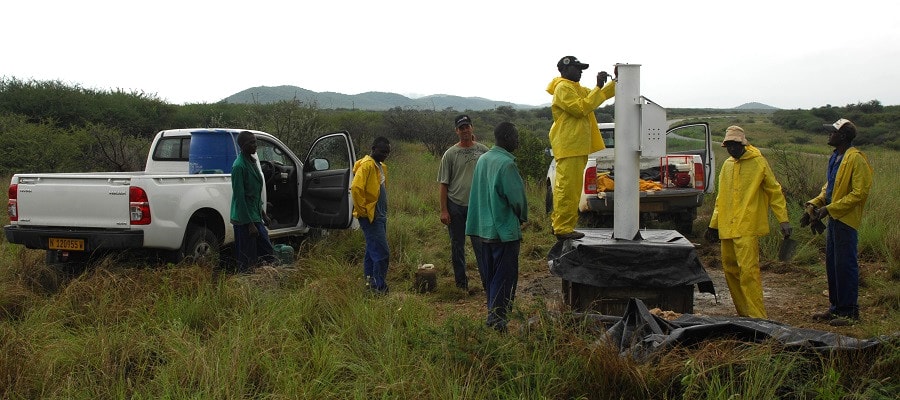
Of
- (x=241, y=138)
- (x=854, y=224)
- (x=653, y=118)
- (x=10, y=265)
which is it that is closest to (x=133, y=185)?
(x=241, y=138)

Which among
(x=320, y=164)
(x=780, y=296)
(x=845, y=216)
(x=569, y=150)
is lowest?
(x=780, y=296)

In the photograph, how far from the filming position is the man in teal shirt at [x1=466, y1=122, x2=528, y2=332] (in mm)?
5008

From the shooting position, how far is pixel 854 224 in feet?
19.2

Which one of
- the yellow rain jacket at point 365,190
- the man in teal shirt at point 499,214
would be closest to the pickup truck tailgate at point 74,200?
the yellow rain jacket at point 365,190

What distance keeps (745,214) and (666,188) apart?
411 centimetres

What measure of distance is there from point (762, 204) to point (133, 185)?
216 inches

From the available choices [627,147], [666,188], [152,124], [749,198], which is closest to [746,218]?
[749,198]

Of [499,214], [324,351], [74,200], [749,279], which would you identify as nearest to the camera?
[324,351]

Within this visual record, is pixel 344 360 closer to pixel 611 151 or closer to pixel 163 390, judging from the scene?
pixel 163 390

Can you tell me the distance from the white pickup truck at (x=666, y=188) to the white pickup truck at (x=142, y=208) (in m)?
3.15

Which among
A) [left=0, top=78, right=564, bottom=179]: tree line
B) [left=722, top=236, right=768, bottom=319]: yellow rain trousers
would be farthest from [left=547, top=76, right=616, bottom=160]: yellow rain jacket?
[left=0, top=78, right=564, bottom=179]: tree line

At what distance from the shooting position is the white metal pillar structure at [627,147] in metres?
5.18

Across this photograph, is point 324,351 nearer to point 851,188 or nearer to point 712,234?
point 712,234

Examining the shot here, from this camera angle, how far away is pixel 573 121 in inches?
224
